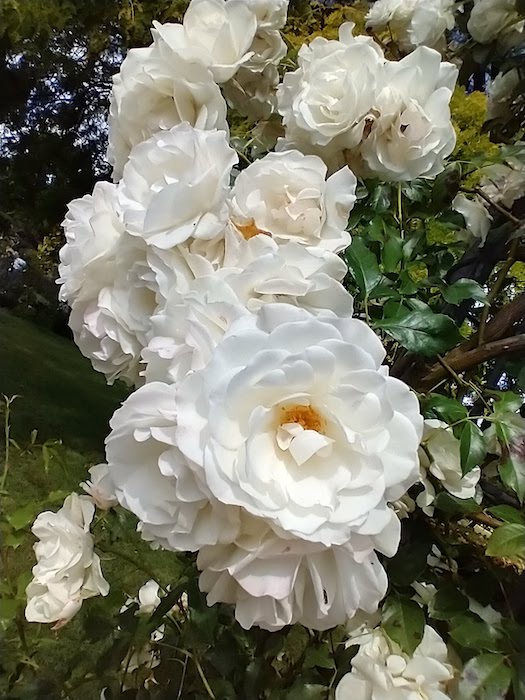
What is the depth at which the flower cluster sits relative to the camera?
287 millimetres

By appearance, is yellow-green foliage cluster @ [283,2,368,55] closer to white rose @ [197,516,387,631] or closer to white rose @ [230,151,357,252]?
white rose @ [230,151,357,252]

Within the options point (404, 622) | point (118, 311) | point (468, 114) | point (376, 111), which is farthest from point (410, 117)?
point (468, 114)

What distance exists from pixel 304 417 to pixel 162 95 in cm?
25

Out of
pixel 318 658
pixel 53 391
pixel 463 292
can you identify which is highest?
pixel 463 292

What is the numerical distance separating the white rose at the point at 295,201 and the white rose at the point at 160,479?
5.2 inches

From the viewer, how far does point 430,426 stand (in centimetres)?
45

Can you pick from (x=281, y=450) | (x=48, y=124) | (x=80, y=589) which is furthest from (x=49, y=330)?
(x=281, y=450)

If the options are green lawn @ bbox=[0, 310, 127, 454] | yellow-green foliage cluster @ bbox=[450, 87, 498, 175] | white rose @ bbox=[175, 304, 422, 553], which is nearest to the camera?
white rose @ bbox=[175, 304, 422, 553]

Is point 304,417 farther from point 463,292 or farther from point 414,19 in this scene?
point 414,19

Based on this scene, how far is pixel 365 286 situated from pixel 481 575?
223mm

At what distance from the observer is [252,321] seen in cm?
30

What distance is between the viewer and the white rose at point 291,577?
0.97 feet

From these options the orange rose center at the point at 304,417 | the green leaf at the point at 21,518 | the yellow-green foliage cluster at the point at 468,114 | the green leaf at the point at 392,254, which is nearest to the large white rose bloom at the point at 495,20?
the green leaf at the point at 392,254

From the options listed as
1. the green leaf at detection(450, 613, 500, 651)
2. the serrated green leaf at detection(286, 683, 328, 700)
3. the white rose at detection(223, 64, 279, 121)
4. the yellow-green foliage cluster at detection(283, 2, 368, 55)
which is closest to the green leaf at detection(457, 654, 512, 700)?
the green leaf at detection(450, 613, 500, 651)
